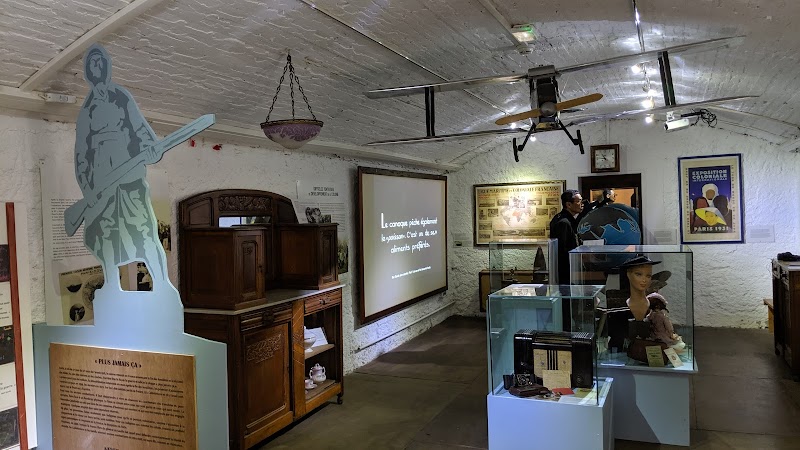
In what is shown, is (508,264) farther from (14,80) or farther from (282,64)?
(14,80)

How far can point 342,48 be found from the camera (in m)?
3.76

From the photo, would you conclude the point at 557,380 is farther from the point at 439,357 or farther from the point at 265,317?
the point at 439,357

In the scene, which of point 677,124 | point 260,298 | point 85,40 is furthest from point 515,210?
point 85,40

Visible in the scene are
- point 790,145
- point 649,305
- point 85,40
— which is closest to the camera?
point 85,40

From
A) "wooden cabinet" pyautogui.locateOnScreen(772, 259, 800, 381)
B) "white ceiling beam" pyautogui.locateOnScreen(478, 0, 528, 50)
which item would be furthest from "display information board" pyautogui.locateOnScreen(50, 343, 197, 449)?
"wooden cabinet" pyautogui.locateOnScreen(772, 259, 800, 381)

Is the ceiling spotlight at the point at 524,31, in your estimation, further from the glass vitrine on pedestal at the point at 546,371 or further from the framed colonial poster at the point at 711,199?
the framed colonial poster at the point at 711,199

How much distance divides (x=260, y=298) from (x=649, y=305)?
264 cm

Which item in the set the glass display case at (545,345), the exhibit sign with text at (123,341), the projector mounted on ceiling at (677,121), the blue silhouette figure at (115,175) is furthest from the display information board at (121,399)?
the projector mounted on ceiling at (677,121)

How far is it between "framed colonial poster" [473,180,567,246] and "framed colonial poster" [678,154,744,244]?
159cm

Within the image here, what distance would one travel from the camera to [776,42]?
11.9ft

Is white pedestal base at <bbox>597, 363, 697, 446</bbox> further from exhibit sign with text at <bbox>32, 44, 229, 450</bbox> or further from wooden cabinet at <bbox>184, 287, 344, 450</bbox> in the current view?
exhibit sign with text at <bbox>32, 44, 229, 450</bbox>

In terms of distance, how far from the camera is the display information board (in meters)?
1.58

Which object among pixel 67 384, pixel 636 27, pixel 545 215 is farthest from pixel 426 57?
pixel 545 215

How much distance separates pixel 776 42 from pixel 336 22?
2.71 m
